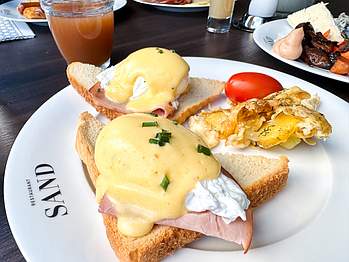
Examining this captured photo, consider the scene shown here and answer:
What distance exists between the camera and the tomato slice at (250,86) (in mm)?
1512

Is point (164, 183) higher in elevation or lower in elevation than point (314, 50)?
higher

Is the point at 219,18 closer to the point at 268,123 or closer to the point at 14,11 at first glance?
the point at 268,123

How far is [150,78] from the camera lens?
1396mm

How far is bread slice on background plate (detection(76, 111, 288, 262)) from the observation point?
0.87 metres

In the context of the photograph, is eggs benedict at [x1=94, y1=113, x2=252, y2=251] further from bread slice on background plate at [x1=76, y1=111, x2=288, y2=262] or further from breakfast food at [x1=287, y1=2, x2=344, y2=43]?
breakfast food at [x1=287, y1=2, x2=344, y2=43]

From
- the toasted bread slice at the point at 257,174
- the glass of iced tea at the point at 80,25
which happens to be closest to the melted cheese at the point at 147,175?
the toasted bread slice at the point at 257,174

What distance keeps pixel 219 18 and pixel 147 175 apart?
5.65 feet

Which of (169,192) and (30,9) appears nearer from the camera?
(169,192)

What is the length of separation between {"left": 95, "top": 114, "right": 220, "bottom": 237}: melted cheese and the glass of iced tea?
97 centimetres

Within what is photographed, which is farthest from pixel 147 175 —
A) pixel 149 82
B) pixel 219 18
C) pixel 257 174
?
pixel 219 18

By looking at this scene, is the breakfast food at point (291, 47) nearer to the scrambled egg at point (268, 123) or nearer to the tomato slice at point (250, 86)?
the tomato slice at point (250, 86)

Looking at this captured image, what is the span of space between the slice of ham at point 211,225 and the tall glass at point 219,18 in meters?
1.70

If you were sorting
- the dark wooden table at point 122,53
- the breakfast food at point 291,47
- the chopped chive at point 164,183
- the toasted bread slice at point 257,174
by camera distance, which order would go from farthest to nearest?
the breakfast food at point 291,47
the dark wooden table at point 122,53
the toasted bread slice at point 257,174
the chopped chive at point 164,183

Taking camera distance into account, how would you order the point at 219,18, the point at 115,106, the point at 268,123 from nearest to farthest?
1. the point at 268,123
2. the point at 115,106
3. the point at 219,18
